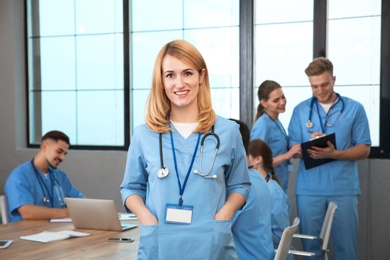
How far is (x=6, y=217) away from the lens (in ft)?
11.6

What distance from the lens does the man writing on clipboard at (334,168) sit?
3697mm

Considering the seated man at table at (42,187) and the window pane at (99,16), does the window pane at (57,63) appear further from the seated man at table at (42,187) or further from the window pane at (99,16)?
the seated man at table at (42,187)

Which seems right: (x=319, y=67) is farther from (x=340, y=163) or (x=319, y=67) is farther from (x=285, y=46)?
(x=285, y=46)

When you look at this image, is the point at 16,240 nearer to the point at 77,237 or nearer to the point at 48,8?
the point at 77,237

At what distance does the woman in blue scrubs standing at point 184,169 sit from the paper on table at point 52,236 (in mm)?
1000

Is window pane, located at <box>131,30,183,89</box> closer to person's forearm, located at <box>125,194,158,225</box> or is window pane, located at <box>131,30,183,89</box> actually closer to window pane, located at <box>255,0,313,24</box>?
window pane, located at <box>255,0,313,24</box>

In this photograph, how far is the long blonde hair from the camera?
1.83 m

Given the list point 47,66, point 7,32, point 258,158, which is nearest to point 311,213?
point 258,158

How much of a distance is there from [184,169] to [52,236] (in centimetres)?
125

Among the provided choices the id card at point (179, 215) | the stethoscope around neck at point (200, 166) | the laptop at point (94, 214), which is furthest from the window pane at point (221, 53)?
the id card at point (179, 215)

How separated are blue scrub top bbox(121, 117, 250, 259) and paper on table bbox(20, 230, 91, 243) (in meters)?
1.00

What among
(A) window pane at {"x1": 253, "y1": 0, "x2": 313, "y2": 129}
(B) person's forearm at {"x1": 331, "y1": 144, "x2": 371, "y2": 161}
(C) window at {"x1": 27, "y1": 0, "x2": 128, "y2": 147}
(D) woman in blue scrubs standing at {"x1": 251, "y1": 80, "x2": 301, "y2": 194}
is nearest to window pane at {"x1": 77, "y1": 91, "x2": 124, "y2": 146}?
(C) window at {"x1": 27, "y1": 0, "x2": 128, "y2": 147}

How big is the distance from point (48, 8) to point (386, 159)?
3501mm

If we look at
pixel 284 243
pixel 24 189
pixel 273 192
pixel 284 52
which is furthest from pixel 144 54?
pixel 284 243
